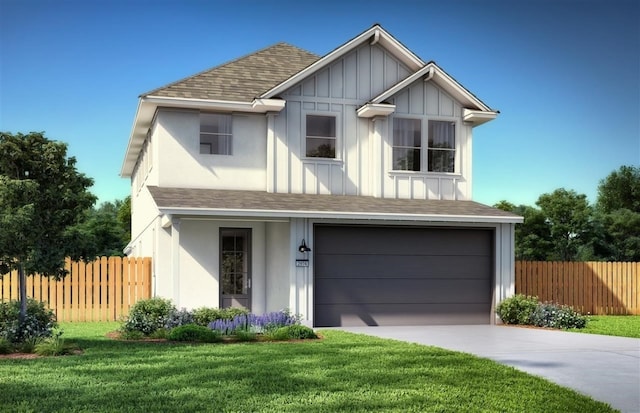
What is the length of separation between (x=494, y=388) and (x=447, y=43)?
1578cm

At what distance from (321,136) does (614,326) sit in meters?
9.27

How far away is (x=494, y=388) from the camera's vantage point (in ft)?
31.4

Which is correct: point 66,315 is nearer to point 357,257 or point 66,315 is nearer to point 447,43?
point 357,257

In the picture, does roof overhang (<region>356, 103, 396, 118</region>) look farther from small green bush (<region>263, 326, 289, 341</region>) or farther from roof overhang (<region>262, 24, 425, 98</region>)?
small green bush (<region>263, 326, 289, 341</region>)

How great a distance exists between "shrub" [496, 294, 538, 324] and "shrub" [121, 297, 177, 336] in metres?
8.63

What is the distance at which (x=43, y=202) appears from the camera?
13719 mm

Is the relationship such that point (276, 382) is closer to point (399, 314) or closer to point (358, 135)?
point (399, 314)

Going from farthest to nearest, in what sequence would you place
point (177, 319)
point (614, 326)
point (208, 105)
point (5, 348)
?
1. point (208, 105)
2. point (614, 326)
3. point (177, 319)
4. point (5, 348)

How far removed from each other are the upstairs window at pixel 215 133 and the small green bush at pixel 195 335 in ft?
23.2

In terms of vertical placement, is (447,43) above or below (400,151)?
above

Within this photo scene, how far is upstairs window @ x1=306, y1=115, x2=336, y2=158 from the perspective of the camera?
2070cm

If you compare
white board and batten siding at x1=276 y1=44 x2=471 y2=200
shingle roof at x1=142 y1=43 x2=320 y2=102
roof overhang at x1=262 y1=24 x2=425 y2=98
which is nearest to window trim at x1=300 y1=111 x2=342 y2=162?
white board and batten siding at x1=276 y1=44 x2=471 y2=200

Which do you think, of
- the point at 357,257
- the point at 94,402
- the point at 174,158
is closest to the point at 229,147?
the point at 174,158

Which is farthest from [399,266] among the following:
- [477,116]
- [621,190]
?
[621,190]
